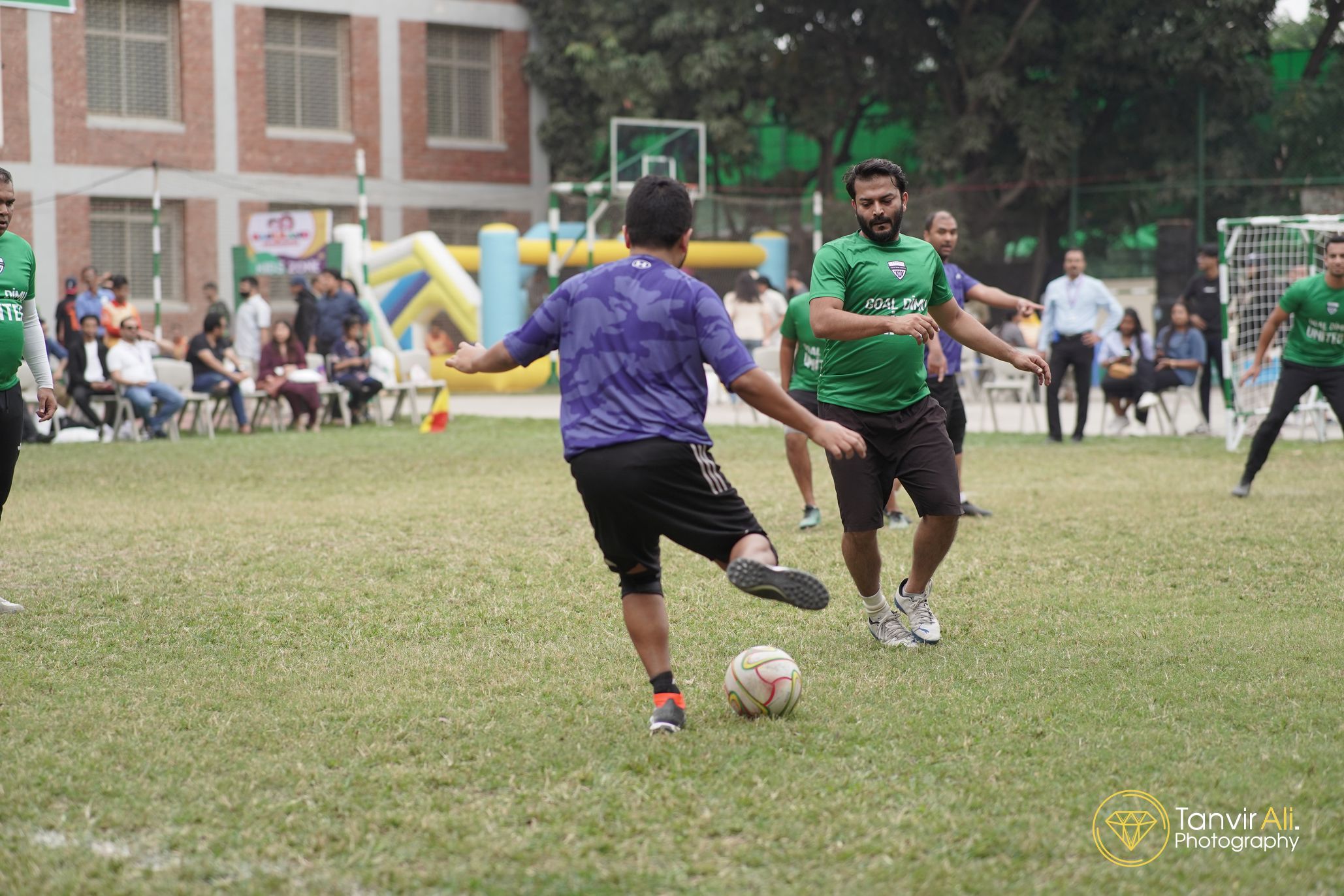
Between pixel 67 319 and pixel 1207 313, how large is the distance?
1360cm

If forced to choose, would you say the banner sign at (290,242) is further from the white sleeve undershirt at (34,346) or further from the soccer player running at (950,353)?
the white sleeve undershirt at (34,346)

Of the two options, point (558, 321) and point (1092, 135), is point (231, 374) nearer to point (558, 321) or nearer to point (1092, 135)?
→ point (558, 321)

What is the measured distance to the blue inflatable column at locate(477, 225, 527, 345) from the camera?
87.8 ft

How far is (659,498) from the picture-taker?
4.71 meters

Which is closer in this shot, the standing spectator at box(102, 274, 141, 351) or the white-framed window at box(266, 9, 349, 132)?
the standing spectator at box(102, 274, 141, 351)

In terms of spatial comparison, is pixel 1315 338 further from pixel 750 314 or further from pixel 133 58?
pixel 133 58

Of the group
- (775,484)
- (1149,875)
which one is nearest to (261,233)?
(775,484)

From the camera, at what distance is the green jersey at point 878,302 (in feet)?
20.2

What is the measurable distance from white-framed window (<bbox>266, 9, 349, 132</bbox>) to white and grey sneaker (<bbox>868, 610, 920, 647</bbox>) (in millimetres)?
27716

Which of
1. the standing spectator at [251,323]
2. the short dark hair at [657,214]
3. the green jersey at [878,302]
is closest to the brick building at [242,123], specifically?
the standing spectator at [251,323]

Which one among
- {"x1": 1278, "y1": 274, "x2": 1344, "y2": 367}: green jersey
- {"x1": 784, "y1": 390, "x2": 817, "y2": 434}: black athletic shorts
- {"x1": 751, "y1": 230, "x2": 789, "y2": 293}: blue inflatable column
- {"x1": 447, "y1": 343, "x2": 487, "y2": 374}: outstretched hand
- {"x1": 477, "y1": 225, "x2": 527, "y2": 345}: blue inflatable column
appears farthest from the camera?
{"x1": 751, "y1": 230, "x2": 789, "y2": 293}: blue inflatable column

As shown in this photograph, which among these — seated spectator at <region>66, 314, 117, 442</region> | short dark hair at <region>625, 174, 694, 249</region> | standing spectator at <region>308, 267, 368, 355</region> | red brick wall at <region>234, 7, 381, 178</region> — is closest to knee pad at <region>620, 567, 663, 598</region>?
short dark hair at <region>625, 174, 694, 249</region>

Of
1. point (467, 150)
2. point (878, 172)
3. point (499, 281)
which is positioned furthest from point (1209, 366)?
point (467, 150)

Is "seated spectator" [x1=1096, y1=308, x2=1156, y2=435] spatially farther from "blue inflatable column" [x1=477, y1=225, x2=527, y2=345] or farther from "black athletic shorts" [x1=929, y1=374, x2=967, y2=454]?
"blue inflatable column" [x1=477, y1=225, x2=527, y2=345]
